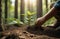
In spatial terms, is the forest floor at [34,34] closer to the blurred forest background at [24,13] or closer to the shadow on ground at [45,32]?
the shadow on ground at [45,32]

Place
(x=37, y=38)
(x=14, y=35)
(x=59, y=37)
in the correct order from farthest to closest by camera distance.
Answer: (x=59, y=37)
(x=37, y=38)
(x=14, y=35)

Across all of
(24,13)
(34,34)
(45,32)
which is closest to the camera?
(34,34)

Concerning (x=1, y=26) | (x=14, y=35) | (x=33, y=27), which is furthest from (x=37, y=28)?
(x=14, y=35)

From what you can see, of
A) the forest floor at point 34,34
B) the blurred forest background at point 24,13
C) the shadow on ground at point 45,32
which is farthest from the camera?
the blurred forest background at point 24,13

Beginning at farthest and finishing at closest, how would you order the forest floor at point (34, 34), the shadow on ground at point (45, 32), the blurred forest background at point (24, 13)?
the blurred forest background at point (24, 13), the shadow on ground at point (45, 32), the forest floor at point (34, 34)

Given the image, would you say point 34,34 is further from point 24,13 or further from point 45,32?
point 24,13

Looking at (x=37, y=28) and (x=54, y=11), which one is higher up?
(x=54, y=11)

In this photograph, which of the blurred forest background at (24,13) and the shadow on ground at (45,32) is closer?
the shadow on ground at (45,32)

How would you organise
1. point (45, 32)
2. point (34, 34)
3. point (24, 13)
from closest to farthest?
point (34, 34) < point (45, 32) < point (24, 13)

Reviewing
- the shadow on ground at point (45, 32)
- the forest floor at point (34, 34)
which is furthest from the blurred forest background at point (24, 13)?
the forest floor at point (34, 34)

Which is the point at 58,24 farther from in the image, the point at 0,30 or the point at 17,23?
the point at 0,30

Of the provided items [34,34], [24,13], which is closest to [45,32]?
[34,34]

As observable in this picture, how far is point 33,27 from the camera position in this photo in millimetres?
2734

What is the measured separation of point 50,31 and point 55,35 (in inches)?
8.5
